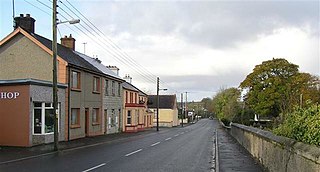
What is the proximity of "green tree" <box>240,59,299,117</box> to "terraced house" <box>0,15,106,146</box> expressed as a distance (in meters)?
30.5

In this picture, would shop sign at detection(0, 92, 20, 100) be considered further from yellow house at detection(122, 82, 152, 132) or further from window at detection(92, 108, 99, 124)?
yellow house at detection(122, 82, 152, 132)

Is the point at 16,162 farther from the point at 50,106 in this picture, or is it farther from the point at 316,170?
the point at 316,170

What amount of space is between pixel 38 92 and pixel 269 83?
4467cm

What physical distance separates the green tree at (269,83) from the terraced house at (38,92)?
30.5 meters

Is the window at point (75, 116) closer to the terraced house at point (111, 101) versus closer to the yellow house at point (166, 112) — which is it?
the terraced house at point (111, 101)

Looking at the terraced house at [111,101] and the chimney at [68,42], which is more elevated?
the chimney at [68,42]

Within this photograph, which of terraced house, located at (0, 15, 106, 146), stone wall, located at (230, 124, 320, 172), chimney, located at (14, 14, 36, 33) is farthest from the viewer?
chimney, located at (14, 14, 36, 33)

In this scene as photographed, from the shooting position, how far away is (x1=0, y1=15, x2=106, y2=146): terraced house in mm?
23266

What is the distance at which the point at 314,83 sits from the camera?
68.3m

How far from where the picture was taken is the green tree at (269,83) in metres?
59.3

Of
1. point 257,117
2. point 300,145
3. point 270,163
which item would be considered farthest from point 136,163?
point 257,117

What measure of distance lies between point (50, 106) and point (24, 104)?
2.63m

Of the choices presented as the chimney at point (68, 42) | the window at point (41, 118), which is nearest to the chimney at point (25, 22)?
the window at point (41, 118)

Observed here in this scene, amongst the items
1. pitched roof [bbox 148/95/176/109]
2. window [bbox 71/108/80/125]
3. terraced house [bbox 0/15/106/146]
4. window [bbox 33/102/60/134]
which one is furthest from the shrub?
pitched roof [bbox 148/95/176/109]
